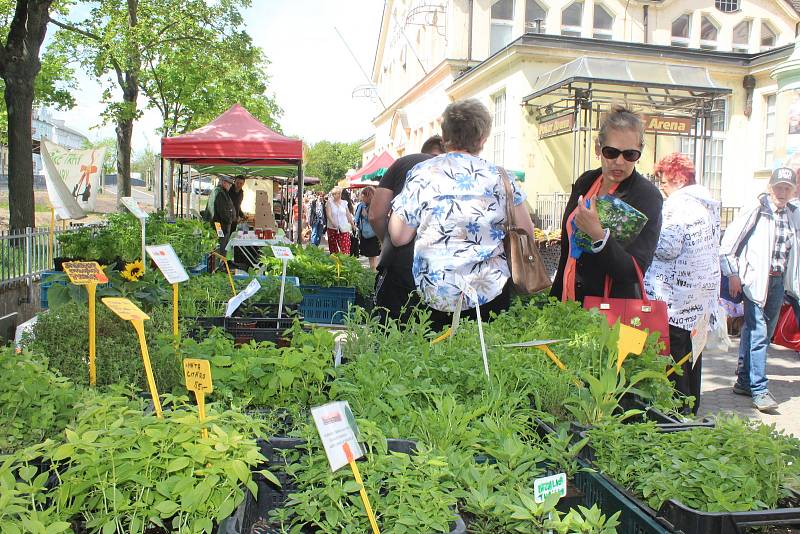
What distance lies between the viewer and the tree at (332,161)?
82.9 m

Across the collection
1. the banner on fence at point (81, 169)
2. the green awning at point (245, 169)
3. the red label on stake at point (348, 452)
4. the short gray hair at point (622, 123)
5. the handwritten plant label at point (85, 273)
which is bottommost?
the red label on stake at point (348, 452)

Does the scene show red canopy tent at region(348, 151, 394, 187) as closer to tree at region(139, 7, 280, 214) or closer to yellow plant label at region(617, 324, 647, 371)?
tree at region(139, 7, 280, 214)

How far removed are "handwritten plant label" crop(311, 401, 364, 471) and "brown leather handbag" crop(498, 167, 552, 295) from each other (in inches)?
75.6

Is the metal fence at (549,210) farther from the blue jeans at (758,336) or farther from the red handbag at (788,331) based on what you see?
the blue jeans at (758,336)

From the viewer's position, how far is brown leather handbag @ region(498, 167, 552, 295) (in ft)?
10.9

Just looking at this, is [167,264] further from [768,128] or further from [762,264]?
[768,128]

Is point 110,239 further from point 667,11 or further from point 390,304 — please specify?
point 667,11

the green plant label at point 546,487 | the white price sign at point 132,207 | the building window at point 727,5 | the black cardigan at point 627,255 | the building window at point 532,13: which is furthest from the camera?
the building window at point 727,5

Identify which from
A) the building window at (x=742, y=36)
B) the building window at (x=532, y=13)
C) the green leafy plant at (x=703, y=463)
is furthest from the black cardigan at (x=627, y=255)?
the building window at (x=742, y=36)

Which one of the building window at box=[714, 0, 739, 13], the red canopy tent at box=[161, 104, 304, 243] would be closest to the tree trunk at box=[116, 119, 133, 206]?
the red canopy tent at box=[161, 104, 304, 243]

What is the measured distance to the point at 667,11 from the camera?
24781mm

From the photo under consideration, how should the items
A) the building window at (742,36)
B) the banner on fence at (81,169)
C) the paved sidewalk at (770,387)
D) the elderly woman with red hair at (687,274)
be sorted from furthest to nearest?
1. the building window at (742,36)
2. the banner on fence at (81,169)
3. the paved sidewalk at (770,387)
4. the elderly woman with red hair at (687,274)

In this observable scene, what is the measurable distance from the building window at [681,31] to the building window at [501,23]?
6297mm

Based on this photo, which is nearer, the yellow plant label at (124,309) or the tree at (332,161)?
the yellow plant label at (124,309)
